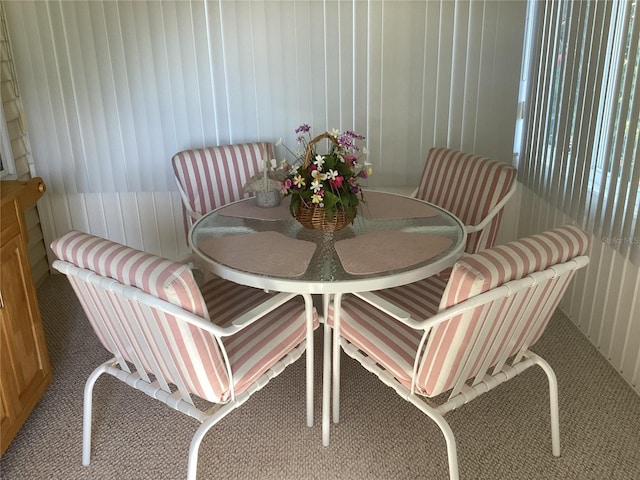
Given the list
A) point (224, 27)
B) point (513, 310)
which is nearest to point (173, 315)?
point (513, 310)

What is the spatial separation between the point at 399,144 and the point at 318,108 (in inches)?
20.2

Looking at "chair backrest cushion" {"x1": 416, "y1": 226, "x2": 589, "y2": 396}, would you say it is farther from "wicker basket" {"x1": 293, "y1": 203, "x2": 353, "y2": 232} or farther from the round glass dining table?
"wicker basket" {"x1": 293, "y1": 203, "x2": 353, "y2": 232}

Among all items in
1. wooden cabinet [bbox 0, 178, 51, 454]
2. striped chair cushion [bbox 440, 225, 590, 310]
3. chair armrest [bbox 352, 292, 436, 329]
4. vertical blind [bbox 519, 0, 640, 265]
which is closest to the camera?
striped chair cushion [bbox 440, 225, 590, 310]

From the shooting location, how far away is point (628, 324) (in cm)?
233

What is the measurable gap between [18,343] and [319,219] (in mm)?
1176

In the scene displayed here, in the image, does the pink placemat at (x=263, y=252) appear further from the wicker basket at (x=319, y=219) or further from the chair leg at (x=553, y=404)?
the chair leg at (x=553, y=404)

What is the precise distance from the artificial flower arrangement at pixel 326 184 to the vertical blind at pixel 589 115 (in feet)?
3.53

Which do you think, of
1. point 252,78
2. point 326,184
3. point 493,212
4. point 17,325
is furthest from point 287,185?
point 252,78

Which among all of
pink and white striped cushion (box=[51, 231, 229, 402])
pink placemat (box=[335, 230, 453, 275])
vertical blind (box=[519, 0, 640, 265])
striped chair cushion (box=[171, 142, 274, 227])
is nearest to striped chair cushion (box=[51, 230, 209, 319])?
pink and white striped cushion (box=[51, 231, 229, 402])

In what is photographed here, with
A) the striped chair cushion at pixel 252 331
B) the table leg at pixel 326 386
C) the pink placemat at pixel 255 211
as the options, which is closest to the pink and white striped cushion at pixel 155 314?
the striped chair cushion at pixel 252 331

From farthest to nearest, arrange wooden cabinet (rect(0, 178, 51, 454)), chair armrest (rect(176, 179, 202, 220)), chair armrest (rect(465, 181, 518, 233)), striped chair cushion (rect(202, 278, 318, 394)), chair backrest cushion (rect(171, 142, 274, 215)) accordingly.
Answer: chair backrest cushion (rect(171, 142, 274, 215)) < chair armrest (rect(176, 179, 202, 220)) < chair armrest (rect(465, 181, 518, 233)) < wooden cabinet (rect(0, 178, 51, 454)) < striped chair cushion (rect(202, 278, 318, 394))

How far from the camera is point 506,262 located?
141 cm

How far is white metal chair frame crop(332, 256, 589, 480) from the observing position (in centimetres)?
143

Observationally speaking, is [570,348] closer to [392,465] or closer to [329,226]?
[392,465]
